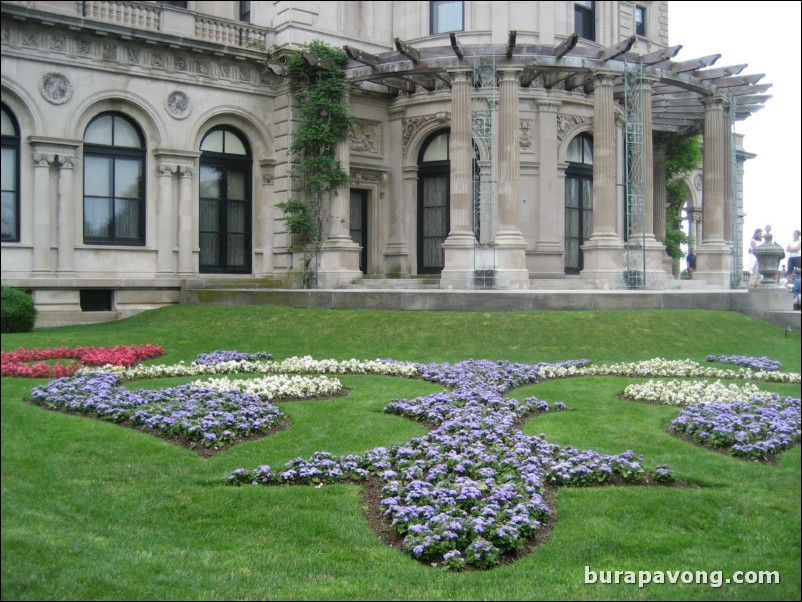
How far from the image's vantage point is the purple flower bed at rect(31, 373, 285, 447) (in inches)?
342

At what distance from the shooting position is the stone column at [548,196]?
28.6 meters

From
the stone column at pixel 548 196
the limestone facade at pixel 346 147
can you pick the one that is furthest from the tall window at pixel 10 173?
the stone column at pixel 548 196

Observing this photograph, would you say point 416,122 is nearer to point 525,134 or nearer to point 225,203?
point 525,134

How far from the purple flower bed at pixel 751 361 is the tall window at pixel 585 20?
18612 millimetres

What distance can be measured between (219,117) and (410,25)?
795 cm

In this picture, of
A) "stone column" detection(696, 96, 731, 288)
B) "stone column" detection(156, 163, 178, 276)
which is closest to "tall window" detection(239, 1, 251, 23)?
"stone column" detection(156, 163, 178, 276)

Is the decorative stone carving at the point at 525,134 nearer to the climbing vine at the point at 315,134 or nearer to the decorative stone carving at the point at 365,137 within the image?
the decorative stone carving at the point at 365,137

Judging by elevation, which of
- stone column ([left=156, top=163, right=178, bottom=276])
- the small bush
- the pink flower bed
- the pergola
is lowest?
the pink flower bed

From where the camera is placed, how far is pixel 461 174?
24.9 metres

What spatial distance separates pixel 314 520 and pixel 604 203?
68.0ft

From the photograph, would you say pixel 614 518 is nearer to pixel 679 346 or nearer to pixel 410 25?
pixel 679 346

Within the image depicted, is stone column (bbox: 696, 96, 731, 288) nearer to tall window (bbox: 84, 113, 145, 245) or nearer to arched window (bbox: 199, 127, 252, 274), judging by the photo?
arched window (bbox: 199, 127, 252, 274)

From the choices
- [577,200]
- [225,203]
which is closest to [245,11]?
[225,203]

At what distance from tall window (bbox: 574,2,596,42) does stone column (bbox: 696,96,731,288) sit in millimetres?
5493
